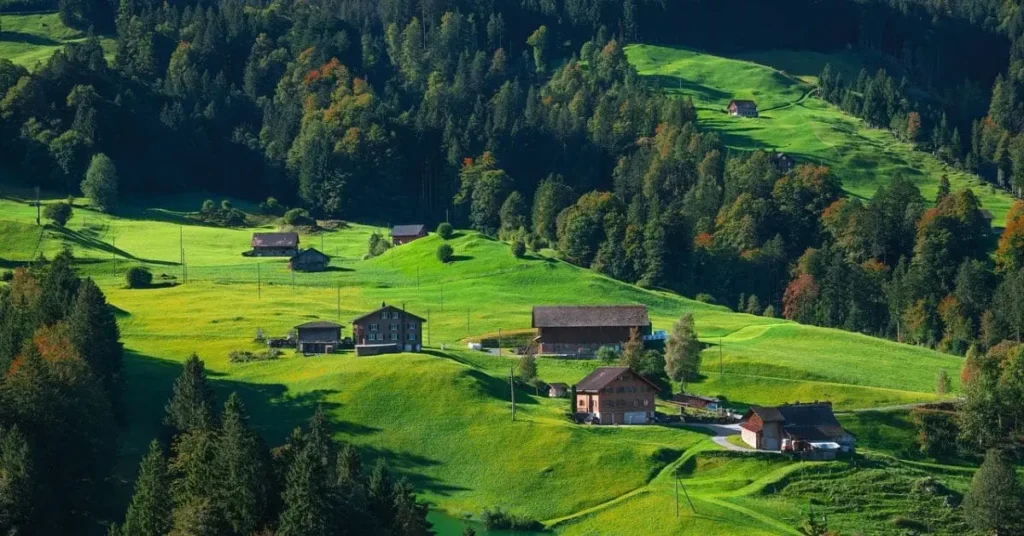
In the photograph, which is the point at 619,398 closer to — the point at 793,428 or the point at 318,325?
the point at 793,428

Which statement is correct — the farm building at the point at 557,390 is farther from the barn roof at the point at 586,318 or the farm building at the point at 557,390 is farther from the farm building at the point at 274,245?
the farm building at the point at 274,245

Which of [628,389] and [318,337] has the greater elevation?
[318,337]

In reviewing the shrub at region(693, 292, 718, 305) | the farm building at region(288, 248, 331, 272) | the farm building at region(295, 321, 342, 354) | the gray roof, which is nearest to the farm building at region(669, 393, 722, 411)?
the farm building at region(295, 321, 342, 354)

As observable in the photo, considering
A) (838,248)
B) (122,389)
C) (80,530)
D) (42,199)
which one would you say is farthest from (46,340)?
(838,248)

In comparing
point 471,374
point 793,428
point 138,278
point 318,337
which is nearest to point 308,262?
point 138,278

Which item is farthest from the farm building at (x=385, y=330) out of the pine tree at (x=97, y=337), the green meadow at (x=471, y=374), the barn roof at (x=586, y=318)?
the pine tree at (x=97, y=337)

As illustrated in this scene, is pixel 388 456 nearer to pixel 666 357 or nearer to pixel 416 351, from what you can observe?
pixel 416 351
